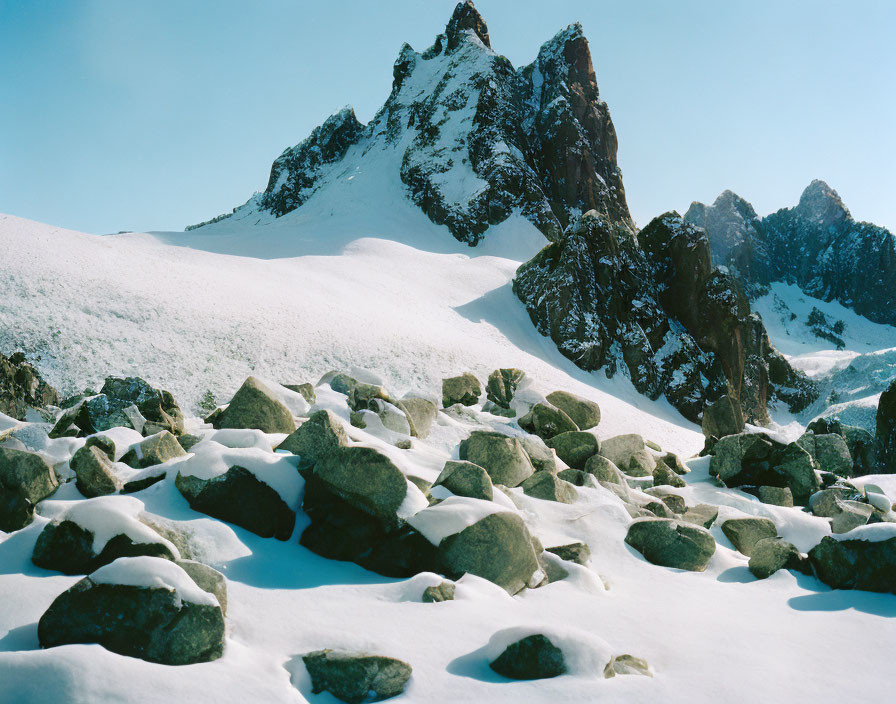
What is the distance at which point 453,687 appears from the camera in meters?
3.35

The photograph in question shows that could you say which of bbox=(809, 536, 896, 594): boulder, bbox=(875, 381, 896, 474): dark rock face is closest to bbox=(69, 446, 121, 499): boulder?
bbox=(809, 536, 896, 594): boulder

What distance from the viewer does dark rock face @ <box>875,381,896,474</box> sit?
16266mm

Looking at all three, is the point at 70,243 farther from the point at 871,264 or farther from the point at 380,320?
the point at 871,264

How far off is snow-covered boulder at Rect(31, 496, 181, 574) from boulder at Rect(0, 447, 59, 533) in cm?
50

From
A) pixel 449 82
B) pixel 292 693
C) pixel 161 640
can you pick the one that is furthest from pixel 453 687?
pixel 449 82

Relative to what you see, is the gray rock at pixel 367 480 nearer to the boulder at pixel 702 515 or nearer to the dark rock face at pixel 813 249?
the boulder at pixel 702 515

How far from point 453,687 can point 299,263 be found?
2680 centimetres

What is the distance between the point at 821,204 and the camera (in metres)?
116

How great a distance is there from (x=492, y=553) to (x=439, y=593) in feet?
2.41

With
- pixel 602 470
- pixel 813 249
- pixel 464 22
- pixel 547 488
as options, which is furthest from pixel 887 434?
pixel 813 249

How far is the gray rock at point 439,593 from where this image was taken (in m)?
4.42

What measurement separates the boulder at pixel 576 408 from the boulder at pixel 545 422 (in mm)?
2162

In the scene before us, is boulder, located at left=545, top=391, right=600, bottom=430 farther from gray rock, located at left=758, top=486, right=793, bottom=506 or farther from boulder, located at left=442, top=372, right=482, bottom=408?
gray rock, located at left=758, top=486, right=793, bottom=506

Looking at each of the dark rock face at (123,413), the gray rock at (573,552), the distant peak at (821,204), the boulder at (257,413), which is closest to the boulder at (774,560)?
the gray rock at (573,552)
